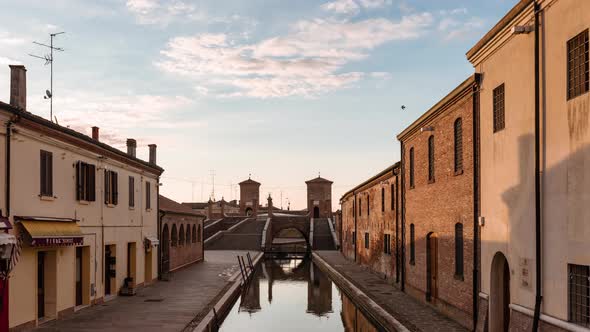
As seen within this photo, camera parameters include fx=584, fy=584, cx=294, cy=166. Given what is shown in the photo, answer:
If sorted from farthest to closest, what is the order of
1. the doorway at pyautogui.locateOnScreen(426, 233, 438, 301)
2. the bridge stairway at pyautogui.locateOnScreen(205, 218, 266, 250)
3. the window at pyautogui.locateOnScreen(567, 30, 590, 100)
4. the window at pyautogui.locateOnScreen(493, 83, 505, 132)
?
the bridge stairway at pyautogui.locateOnScreen(205, 218, 266, 250) < the doorway at pyautogui.locateOnScreen(426, 233, 438, 301) < the window at pyautogui.locateOnScreen(493, 83, 505, 132) < the window at pyautogui.locateOnScreen(567, 30, 590, 100)

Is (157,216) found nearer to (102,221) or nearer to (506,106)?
(102,221)

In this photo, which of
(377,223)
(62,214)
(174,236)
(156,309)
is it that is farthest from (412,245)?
(174,236)

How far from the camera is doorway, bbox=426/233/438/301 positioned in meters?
18.1

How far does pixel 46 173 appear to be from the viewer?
15.2 metres

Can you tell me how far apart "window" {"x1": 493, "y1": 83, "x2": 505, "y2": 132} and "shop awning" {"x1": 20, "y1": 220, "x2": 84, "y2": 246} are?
10.8m

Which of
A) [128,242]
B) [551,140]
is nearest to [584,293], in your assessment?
[551,140]

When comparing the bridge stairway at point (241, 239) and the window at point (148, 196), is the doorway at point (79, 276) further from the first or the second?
the bridge stairway at point (241, 239)

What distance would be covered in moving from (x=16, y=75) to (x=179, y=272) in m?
18.5

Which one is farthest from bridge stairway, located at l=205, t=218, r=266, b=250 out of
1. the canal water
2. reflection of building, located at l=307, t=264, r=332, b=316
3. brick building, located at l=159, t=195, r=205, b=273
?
the canal water

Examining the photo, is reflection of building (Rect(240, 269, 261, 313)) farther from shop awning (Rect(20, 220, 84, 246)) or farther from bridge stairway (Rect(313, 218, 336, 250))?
bridge stairway (Rect(313, 218, 336, 250))

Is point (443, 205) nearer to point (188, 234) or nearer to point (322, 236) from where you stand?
point (188, 234)

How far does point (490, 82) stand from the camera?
12.9m

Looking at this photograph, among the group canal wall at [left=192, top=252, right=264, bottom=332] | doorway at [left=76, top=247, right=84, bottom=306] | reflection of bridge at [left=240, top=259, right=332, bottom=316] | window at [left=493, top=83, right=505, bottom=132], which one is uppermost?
window at [left=493, top=83, right=505, bottom=132]

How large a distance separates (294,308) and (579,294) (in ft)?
49.2
